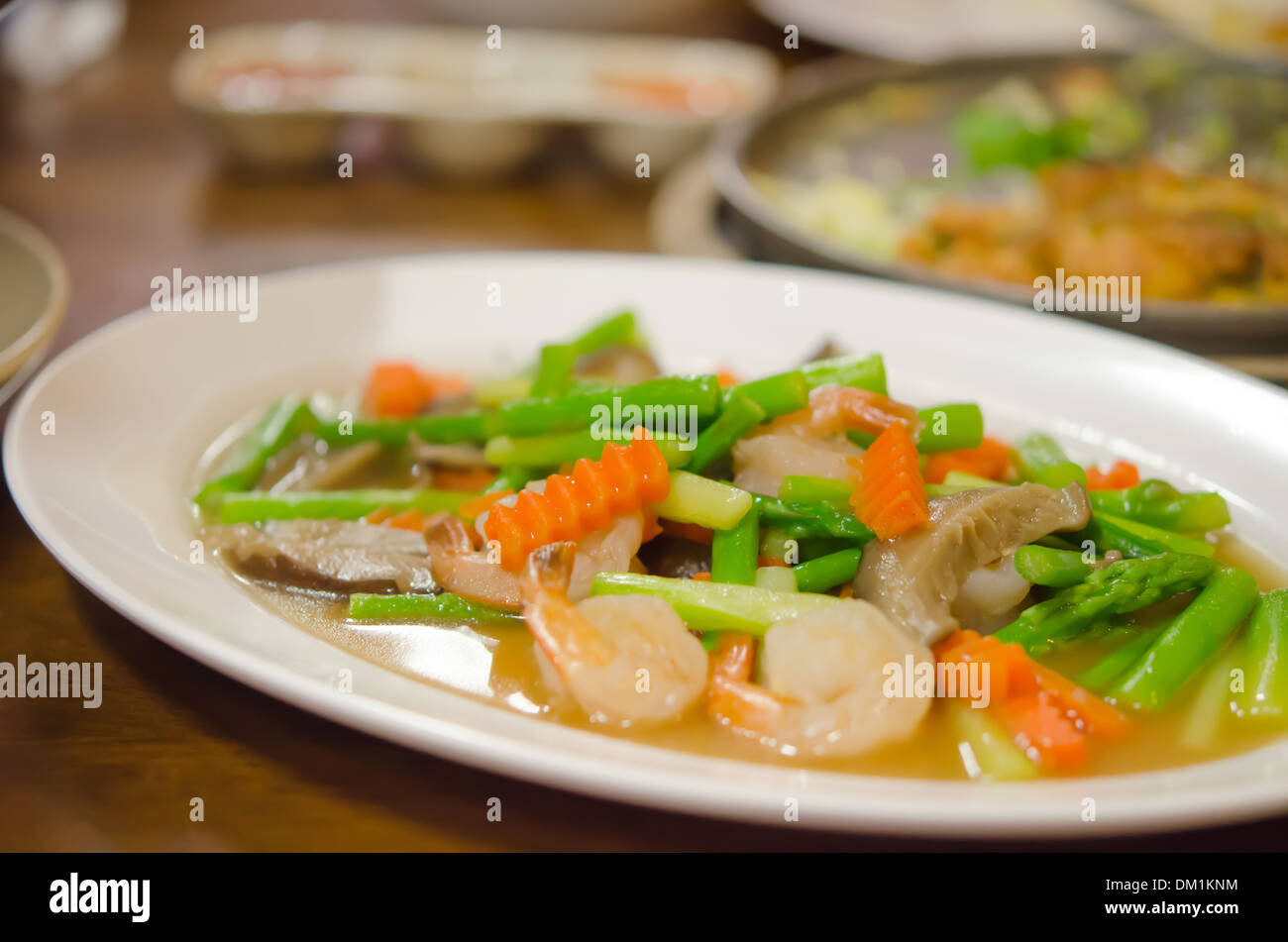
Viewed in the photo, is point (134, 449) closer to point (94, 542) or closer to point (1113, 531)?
point (94, 542)

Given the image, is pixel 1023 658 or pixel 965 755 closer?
pixel 965 755

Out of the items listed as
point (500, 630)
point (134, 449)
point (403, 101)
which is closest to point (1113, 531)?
point (500, 630)

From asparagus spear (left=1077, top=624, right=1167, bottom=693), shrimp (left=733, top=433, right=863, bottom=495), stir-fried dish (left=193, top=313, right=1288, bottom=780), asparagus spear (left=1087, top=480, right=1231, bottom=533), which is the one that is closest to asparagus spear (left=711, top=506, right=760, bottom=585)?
stir-fried dish (left=193, top=313, right=1288, bottom=780)

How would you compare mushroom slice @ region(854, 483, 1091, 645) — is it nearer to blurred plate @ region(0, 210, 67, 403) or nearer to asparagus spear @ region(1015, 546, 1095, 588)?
asparagus spear @ region(1015, 546, 1095, 588)

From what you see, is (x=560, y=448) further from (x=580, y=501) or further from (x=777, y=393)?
(x=777, y=393)

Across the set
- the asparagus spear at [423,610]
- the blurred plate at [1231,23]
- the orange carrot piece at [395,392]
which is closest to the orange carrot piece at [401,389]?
the orange carrot piece at [395,392]
